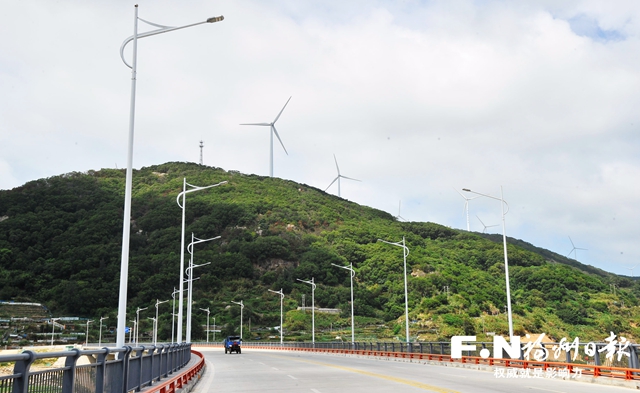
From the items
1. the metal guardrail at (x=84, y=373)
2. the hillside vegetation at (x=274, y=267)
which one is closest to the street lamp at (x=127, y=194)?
the metal guardrail at (x=84, y=373)

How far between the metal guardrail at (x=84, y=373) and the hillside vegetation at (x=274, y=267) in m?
81.6

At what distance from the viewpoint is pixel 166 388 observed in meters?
14.1

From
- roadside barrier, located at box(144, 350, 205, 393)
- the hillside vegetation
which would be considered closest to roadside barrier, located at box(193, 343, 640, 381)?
roadside barrier, located at box(144, 350, 205, 393)

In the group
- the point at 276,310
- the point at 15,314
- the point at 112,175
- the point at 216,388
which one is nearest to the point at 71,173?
the point at 112,175

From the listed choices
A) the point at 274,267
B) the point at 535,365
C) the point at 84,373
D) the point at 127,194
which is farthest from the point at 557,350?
the point at 274,267

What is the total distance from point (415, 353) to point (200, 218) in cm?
13823

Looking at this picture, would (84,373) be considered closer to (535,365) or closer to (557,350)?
(557,350)

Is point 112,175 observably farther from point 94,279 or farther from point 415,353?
point 415,353

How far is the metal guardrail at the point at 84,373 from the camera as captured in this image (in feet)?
20.2

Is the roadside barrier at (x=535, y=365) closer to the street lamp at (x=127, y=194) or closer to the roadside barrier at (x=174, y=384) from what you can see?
the roadside barrier at (x=174, y=384)

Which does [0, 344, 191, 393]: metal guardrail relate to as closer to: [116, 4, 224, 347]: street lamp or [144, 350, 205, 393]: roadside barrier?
[144, 350, 205, 393]: roadside barrier

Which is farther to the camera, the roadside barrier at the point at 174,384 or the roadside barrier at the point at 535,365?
the roadside barrier at the point at 535,365

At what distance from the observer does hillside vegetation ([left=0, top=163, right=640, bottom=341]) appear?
113 meters

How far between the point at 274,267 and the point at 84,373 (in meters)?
155
